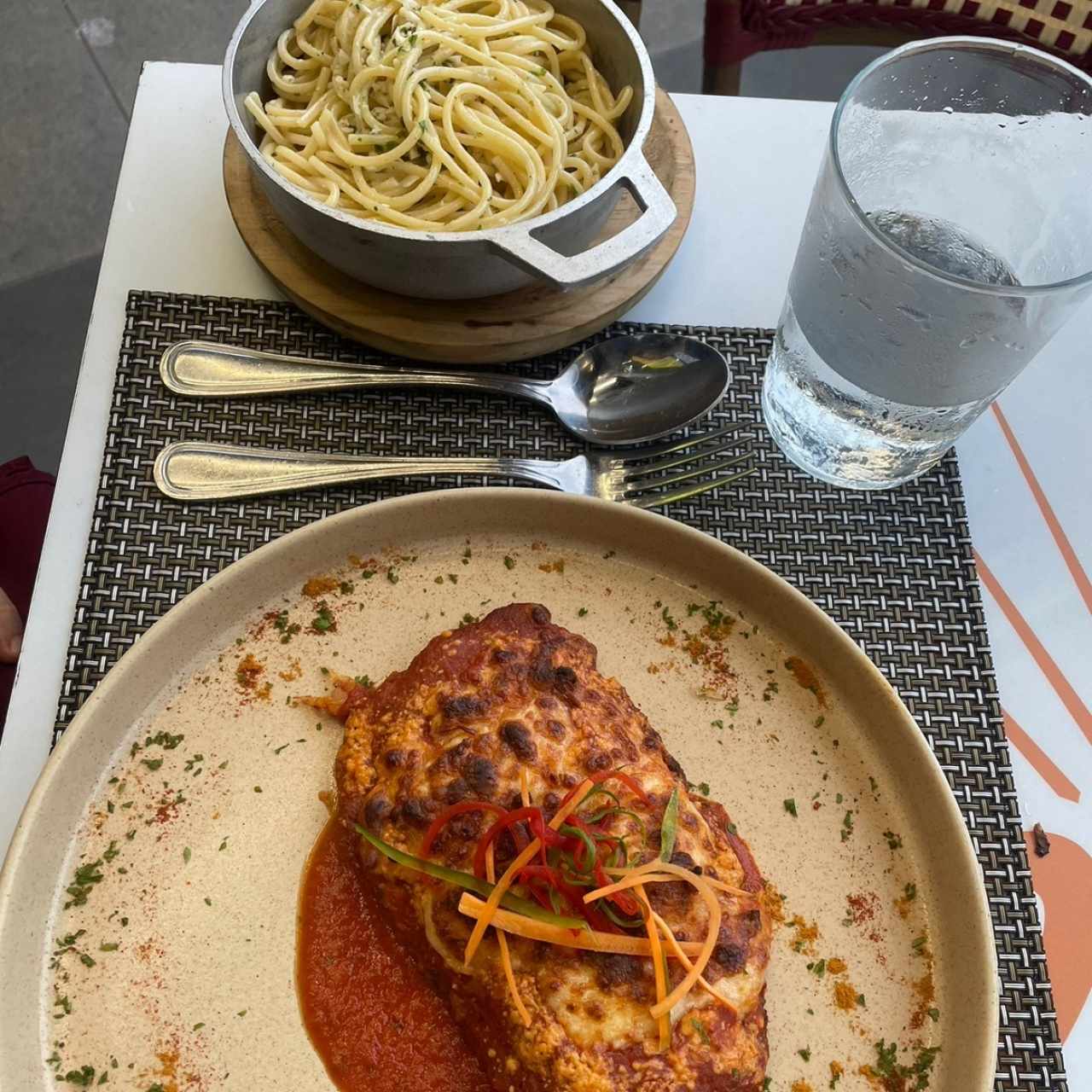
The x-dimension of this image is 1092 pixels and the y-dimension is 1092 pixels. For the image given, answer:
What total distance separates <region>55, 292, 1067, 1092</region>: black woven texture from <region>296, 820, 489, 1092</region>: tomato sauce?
598 mm

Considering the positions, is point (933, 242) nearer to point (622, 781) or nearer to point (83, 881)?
point (622, 781)

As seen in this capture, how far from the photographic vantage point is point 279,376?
2291 mm

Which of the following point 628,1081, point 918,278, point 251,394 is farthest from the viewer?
point 251,394

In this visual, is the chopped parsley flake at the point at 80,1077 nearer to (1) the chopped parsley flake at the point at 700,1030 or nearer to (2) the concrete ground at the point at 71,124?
(1) the chopped parsley flake at the point at 700,1030

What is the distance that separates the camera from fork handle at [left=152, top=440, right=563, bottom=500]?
7.19 feet

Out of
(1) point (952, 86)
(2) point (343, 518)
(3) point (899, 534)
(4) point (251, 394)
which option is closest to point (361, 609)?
(2) point (343, 518)

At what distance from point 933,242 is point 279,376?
1.38 meters

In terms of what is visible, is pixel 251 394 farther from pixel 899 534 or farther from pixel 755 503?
pixel 899 534

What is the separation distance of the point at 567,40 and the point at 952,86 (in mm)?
903

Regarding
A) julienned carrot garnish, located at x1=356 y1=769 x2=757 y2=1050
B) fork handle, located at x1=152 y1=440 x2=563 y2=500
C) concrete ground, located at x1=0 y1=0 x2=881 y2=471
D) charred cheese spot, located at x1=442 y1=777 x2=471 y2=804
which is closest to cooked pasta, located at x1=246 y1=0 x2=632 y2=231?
fork handle, located at x1=152 y1=440 x2=563 y2=500

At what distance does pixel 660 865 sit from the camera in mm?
1673

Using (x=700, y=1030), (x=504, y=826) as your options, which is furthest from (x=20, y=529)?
(x=700, y=1030)

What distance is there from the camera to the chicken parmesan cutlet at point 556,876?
163 centimetres

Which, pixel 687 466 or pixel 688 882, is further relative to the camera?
pixel 687 466
